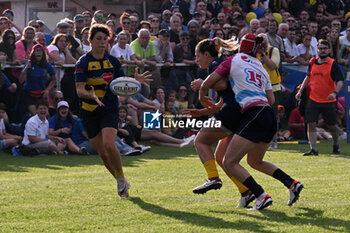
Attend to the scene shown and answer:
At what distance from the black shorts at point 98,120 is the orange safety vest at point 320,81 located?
21.2 ft

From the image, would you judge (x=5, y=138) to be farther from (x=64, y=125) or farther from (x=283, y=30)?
(x=283, y=30)

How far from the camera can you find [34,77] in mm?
15141

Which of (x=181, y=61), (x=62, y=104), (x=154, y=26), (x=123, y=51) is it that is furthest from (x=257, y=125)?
(x=154, y=26)

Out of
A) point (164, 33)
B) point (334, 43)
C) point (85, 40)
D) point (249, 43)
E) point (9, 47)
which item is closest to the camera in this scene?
point (249, 43)

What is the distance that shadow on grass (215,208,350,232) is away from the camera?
6977mm

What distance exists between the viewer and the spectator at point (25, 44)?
15391 millimetres

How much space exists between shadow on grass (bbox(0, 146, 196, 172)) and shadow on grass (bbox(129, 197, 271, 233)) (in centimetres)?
474

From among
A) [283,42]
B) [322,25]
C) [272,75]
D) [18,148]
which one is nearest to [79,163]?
[18,148]

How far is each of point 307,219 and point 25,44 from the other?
9581mm

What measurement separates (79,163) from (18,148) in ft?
5.76

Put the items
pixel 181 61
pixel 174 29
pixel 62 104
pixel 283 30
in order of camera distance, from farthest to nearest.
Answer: pixel 283 30, pixel 174 29, pixel 181 61, pixel 62 104

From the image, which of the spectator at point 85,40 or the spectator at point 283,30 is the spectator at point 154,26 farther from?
the spectator at point 283,30

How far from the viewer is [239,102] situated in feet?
26.2

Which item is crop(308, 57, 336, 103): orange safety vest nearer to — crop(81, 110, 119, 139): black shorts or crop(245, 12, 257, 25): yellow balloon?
crop(245, 12, 257, 25): yellow balloon
